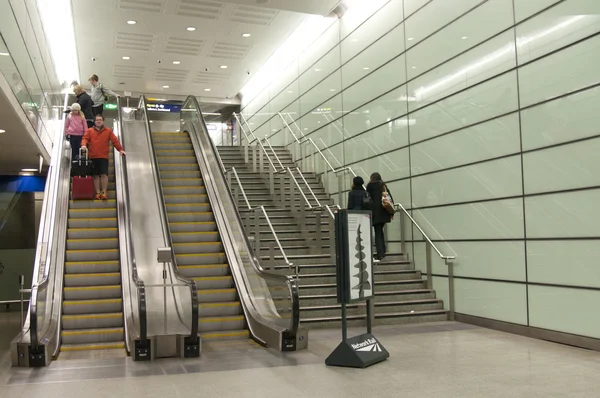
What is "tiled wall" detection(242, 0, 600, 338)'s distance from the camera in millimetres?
7039

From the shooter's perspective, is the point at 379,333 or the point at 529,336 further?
the point at 379,333

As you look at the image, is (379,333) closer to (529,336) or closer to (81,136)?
(529,336)

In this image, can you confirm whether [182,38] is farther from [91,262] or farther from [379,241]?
[379,241]

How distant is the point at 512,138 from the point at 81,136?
8388mm

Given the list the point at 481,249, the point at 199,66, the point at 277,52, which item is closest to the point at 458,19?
the point at 481,249

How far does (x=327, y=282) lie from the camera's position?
33.0ft

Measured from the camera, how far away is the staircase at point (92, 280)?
7805mm

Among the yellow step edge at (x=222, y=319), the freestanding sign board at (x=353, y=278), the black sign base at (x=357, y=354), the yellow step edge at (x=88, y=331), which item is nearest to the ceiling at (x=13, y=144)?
the yellow step edge at (x=88, y=331)

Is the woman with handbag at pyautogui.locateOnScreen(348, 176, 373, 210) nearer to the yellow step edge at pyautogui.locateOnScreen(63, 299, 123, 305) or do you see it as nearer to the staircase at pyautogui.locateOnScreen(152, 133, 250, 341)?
the staircase at pyautogui.locateOnScreen(152, 133, 250, 341)

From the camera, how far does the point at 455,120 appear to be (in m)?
9.63

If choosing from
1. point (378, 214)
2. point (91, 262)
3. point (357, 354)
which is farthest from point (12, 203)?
point (357, 354)

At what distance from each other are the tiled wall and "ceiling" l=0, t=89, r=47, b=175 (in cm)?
684

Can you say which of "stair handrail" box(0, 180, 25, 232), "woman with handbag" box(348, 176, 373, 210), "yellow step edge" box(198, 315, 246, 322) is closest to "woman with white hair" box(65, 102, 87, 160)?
"stair handrail" box(0, 180, 25, 232)

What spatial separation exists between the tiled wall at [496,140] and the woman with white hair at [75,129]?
6.06 meters
